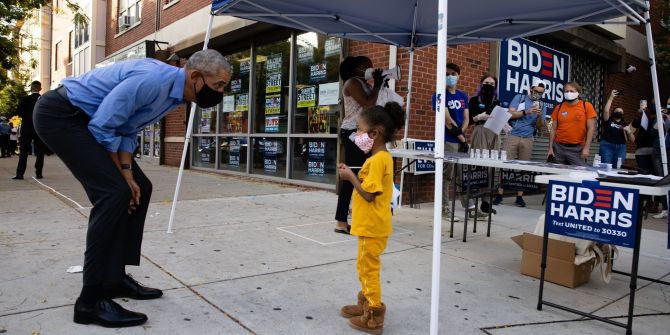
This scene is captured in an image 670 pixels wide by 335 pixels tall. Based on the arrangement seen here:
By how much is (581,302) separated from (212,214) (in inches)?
163

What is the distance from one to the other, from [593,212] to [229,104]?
968 centimetres

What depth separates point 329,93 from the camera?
8.22m

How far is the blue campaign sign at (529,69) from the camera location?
28.0 ft

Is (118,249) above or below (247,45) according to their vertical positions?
below

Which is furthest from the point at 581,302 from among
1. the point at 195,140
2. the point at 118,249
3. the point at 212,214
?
the point at 195,140

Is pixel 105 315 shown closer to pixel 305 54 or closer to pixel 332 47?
pixel 332 47

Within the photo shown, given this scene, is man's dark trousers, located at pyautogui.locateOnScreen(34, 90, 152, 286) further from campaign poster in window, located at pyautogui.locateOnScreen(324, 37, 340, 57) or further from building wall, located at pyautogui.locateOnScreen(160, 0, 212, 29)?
building wall, located at pyautogui.locateOnScreen(160, 0, 212, 29)

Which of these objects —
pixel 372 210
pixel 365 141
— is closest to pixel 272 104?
pixel 365 141

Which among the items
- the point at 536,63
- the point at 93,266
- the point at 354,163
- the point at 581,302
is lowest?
the point at 581,302

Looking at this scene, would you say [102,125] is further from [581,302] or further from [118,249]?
[581,302]

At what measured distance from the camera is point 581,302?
3.34 metres

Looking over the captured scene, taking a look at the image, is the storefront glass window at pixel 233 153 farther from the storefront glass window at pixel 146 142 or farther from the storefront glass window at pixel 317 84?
the storefront glass window at pixel 146 142

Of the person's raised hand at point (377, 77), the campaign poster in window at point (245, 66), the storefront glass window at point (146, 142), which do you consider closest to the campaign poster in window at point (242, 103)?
the campaign poster in window at point (245, 66)

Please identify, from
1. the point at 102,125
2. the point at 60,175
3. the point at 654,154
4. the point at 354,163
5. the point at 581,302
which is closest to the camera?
the point at 102,125
